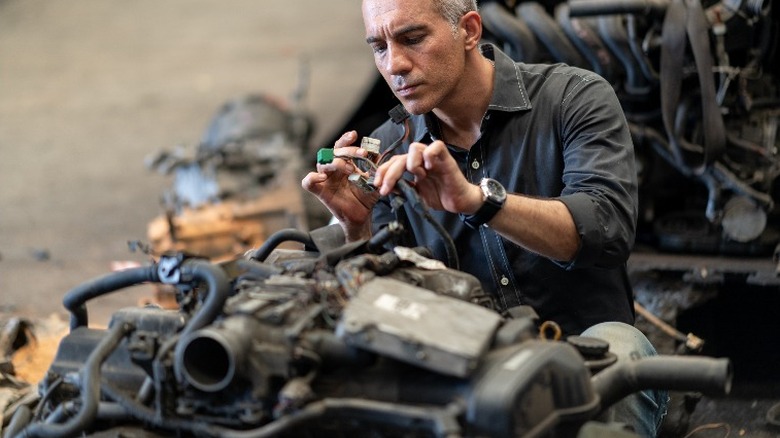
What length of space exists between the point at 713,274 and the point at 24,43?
7602mm

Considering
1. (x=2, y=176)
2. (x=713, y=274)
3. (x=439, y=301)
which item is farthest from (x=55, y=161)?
(x=439, y=301)

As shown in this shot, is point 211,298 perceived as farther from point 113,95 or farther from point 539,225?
point 113,95

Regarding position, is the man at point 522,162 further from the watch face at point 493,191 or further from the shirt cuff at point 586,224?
the watch face at point 493,191

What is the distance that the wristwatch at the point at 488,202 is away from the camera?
2.09 metres

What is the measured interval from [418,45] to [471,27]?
7.1 inches

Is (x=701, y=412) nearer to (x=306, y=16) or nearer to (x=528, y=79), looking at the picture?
(x=528, y=79)

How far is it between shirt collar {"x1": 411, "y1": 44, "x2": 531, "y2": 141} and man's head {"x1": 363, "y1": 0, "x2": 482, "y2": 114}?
12 centimetres

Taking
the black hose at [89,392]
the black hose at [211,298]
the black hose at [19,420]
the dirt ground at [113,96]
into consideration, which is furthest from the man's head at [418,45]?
the dirt ground at [113,96]

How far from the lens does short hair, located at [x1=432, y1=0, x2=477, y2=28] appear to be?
249 centimetres

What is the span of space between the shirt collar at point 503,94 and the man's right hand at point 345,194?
0.25 metres

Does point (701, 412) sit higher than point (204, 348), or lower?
lower

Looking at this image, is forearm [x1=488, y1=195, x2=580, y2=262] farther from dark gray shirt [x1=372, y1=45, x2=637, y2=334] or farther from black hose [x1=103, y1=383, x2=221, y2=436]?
black hose [x1=103, y1=383, x2=221, y2=436]

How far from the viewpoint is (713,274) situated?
12.2 ft

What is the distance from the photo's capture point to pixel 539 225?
217cm
